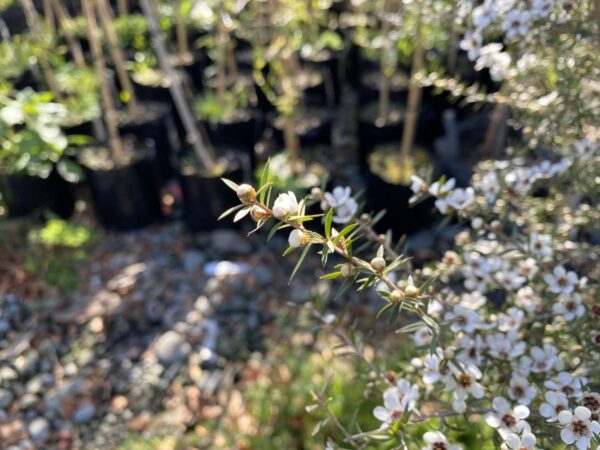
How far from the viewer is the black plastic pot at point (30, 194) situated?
2.63 meters

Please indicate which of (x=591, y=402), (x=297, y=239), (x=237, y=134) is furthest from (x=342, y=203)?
(x=237, y=134)

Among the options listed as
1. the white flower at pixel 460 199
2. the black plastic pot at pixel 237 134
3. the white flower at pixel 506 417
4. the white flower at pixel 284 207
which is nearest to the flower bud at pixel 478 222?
the white flower at pixel 460 199

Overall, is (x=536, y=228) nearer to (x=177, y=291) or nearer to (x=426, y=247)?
(x=426, y=247)

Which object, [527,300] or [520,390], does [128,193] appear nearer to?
[527,300]

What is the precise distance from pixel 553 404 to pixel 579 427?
0.09m

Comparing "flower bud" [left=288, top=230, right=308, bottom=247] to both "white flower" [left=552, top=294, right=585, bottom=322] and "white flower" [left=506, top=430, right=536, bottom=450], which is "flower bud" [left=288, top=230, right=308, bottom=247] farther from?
"white flower" [left=552, top=294, right=585, bottom=322]

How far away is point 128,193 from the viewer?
106 inches

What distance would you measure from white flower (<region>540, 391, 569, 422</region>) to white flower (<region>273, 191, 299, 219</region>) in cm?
44

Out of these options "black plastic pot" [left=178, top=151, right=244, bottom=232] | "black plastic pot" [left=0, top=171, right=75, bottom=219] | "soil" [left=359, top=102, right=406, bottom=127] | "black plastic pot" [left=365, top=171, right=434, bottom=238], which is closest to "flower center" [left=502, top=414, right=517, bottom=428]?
"black plastic pot" [left=365, top=171, right=434, bottom=238]

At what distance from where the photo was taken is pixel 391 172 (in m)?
2.57

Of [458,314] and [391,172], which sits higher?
[458,314]

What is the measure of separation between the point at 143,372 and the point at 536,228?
4.74 feet

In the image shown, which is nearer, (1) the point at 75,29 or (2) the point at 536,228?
(2) the point at 536,228

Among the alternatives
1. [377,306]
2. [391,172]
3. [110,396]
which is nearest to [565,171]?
[377,306]
